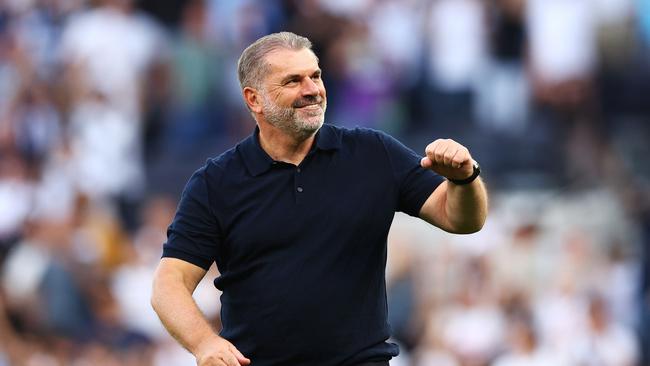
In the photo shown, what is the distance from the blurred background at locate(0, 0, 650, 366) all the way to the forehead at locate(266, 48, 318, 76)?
534cm

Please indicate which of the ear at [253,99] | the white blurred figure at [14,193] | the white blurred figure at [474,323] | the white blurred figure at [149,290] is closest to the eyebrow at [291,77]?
the ear at [253,99]

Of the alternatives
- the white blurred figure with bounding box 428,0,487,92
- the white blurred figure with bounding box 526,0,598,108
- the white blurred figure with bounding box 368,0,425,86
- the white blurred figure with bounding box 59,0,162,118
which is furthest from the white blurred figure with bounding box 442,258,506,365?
the white blurred figure with bounding box 59,0,162,118

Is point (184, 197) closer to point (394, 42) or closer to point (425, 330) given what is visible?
point (425, 330)

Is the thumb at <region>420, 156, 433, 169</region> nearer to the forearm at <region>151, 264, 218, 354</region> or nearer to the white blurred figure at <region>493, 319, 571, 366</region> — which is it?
the forearm at <region>151, 264, 218, 354</region>

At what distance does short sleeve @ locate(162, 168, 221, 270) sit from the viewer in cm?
620

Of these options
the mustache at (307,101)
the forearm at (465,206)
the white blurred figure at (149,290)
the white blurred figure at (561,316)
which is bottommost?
the forearm at (465,206)

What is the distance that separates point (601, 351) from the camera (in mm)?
11383

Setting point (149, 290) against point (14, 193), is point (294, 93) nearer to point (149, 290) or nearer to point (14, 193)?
point (149, 290)

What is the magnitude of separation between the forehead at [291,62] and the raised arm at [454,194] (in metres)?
0.60

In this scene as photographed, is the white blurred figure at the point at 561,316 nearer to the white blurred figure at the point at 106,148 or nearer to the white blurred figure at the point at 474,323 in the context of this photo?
the white blurred figure at the point at 474,323

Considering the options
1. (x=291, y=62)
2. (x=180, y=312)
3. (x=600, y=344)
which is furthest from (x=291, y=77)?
(x=600, y=344)

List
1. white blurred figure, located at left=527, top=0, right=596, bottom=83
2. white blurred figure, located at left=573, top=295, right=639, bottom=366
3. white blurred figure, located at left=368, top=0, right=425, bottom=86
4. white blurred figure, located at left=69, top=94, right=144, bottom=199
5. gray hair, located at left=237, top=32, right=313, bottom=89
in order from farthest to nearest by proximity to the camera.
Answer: white blurred figure, located at left=69, top=94, right=144, bottom=199
white blurred figure, located at left=368, top=0, right=425, bottom=86
white blurred figure, located at left=527, top=0, right=596, bottom=83
white blurred figure, located at left=573, top=295, right=639, bottom=366
gray hair, located at left=237, top=32, right=313, bottom=89

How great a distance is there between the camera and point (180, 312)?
6.05m

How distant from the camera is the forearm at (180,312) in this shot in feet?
19.6
